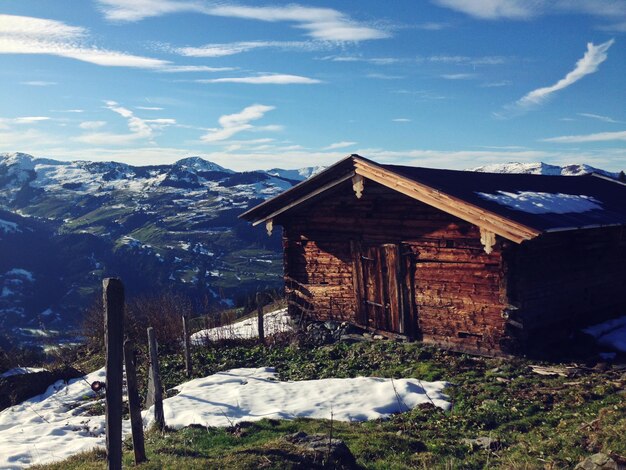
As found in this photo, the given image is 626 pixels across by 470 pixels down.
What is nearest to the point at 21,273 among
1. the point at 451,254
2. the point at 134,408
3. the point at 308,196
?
the point at 308,196

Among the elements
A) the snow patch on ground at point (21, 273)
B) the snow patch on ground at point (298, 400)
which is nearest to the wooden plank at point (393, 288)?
the snow patch on ground at point (298, 400)

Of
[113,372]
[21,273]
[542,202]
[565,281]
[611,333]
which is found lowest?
[21,273]

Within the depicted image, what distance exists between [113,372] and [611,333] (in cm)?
1114

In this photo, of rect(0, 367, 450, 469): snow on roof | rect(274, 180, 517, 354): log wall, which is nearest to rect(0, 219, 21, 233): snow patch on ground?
rect(274, 180, 517, 354): log wall

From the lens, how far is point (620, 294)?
14938 mm

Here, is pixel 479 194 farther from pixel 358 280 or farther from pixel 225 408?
pixel 225 408

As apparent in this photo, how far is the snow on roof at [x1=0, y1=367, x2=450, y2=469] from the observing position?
28.3ft

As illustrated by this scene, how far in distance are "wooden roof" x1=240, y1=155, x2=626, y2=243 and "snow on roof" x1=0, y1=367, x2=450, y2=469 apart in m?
3.46

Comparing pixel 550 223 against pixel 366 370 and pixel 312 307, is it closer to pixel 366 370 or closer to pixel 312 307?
pixel 366 370

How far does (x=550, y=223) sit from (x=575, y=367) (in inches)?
113

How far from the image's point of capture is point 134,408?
6.81 m

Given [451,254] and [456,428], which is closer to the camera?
[456,428]

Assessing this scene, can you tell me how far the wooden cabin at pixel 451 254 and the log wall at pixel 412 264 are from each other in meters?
0.03

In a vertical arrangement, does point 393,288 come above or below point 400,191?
below
